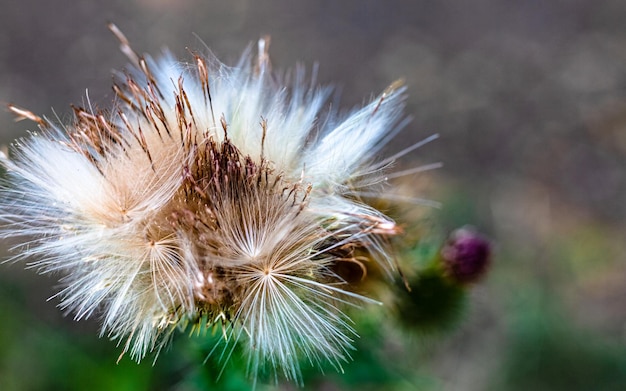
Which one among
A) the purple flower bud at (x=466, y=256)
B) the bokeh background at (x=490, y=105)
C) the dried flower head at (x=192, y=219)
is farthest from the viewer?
the bokeh background at (x=490, y=105)

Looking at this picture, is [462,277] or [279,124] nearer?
[279,124]

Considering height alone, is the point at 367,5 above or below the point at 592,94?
above

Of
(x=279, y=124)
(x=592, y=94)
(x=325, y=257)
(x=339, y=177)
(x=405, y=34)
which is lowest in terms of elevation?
(x=325, y=257)

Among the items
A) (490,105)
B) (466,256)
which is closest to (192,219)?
(466,256)

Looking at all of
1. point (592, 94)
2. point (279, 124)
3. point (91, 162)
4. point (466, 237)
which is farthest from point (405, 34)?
point (91, 162)

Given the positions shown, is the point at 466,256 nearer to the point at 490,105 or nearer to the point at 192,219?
the point at 192,219

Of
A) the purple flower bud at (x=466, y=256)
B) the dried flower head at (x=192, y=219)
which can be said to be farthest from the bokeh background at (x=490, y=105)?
the dried flower head at (x=192, y=219)

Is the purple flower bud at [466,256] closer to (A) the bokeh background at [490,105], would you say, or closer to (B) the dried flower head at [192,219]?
(B) the dried flower head at [192,219]

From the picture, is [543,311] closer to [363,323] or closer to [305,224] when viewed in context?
[363,323]
